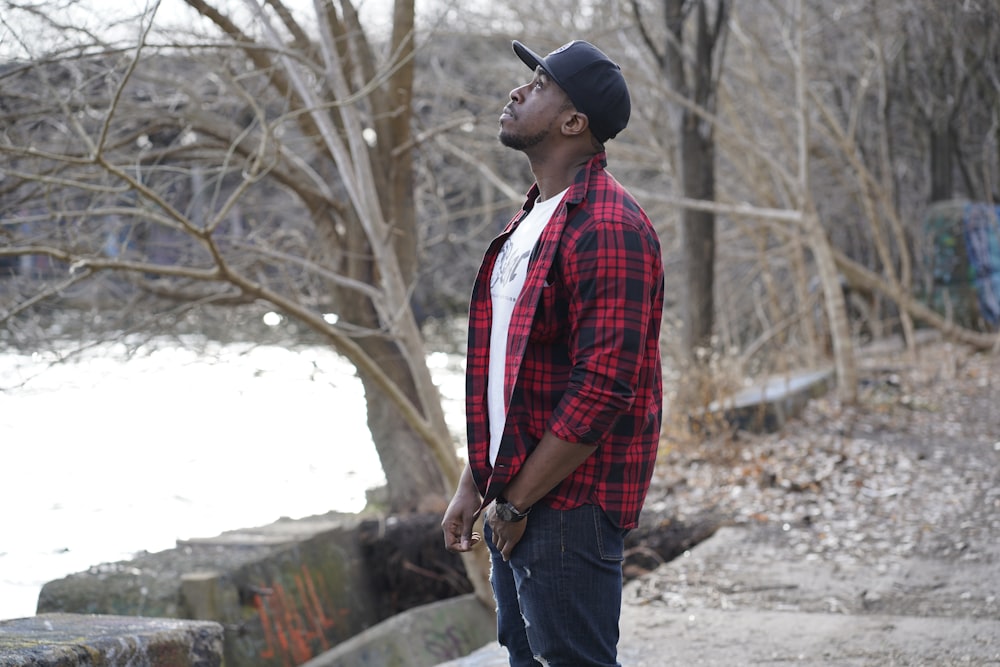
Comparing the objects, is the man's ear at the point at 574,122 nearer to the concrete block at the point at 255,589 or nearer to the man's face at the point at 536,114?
the man's face at the point at 536,114

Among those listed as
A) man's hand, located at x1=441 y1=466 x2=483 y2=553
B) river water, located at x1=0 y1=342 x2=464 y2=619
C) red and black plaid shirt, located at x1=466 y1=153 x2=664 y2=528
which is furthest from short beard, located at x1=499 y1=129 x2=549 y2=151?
river water, located at x1=0 y1=342 x2=464 y2=619

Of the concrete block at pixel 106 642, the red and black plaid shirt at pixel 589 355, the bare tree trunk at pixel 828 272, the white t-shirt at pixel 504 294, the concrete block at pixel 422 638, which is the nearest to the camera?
the red and black plaid shirt at pixel 589 355

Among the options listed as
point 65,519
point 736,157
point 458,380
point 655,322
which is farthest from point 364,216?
point 458,380

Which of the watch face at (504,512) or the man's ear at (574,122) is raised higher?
the man's ear at (574,122)

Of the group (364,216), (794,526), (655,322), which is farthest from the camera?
(794,526)

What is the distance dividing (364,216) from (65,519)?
7.40 meters

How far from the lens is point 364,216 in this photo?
238 inches

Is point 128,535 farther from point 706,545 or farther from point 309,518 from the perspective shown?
point 706,545

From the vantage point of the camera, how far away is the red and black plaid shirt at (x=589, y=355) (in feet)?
7.07

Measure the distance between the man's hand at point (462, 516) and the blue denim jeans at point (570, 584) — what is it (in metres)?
0.19

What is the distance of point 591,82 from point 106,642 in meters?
2.03

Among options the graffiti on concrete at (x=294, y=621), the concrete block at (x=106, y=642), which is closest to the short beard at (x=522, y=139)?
the concrete block at (x=106, y=642)

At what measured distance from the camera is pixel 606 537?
226 centimetres

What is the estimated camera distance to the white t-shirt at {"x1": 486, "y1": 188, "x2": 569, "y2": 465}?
2328 mm
